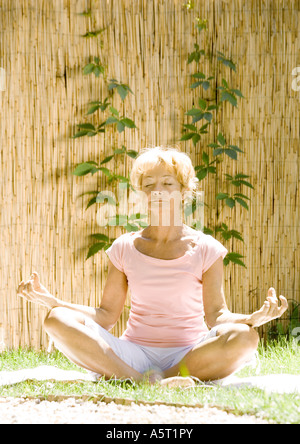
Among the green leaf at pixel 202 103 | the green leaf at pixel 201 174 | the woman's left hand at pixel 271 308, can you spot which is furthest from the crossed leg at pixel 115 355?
the green leaf at pixel 202 103

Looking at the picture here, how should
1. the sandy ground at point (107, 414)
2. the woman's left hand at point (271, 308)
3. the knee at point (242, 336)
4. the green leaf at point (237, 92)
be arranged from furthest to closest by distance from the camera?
the green leaf at point (237, 92) < the knee at point (242, 336) < the woman's left hand at point (271, 308) < the sandy ground at point (107, 414)

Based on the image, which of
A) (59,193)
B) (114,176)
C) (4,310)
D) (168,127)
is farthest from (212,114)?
(4,310)

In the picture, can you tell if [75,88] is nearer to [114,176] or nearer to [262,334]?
[114,176]

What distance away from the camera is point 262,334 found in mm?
3393

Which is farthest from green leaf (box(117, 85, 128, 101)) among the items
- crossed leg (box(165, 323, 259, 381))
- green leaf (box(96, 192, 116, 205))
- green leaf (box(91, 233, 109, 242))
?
crossed leg (box(165, 323, 259, 381))

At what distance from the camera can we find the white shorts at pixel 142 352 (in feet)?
7.58

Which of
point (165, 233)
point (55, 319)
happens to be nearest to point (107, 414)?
point (55, 319)

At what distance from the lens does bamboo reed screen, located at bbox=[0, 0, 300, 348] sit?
3311 mm

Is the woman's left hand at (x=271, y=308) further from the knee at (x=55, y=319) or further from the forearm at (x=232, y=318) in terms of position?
the knee at (x=55, y=319)

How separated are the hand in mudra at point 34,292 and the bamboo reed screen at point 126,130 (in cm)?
102

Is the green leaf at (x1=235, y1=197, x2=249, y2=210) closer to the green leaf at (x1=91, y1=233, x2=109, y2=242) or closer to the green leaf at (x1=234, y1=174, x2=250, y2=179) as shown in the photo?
the green leaf at (x1=234, y1=174, x2=250, y2=179)
